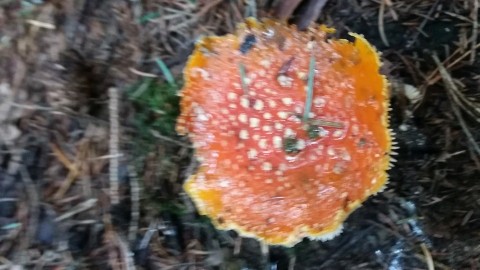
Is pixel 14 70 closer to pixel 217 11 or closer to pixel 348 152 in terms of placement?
pixel 217 11

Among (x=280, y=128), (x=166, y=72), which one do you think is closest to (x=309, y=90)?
(x=280, y=128)

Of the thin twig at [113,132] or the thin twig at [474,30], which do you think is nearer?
the thin twig at [113,132]

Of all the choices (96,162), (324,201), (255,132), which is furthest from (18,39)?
(324,201)

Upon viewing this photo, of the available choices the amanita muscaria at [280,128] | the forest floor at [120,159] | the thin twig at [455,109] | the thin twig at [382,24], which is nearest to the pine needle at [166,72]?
the forest floor at [120,159]

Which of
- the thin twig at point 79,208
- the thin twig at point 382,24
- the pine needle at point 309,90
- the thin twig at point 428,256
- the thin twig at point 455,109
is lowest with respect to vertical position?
the thin twig at point 428,256

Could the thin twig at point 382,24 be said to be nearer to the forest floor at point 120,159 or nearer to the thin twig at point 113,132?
the forest floor at point 120,159

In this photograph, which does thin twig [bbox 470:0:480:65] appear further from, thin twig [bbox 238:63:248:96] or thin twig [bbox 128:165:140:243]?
thin twig [bbox 128:165:140:243]
